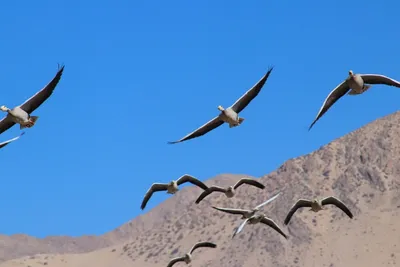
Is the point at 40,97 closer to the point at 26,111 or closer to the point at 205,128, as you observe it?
the point at 26,111

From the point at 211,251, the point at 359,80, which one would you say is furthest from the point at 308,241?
the point at 359,80

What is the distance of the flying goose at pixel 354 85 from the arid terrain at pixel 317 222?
411 feet

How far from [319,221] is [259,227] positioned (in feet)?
32.2

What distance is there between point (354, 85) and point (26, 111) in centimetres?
1048

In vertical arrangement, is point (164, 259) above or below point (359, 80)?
above

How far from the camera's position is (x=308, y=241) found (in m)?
172

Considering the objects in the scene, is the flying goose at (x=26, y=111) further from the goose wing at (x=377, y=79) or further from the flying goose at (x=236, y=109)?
the goose wing at (x=377, y=79)

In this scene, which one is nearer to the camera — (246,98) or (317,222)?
(246,98)

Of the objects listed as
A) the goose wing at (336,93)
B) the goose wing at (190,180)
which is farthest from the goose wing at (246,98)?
the goose wing at (190,180)

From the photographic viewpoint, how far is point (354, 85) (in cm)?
3653

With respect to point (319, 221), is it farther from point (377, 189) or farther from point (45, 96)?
point (45, 96)

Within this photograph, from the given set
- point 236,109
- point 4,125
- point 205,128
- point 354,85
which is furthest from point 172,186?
point 354,85

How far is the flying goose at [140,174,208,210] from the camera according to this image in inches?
1913

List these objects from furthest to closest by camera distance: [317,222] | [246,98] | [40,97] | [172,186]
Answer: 1. [317,222]
2. [172,186]
3. [246,98]
4. [40,97]
